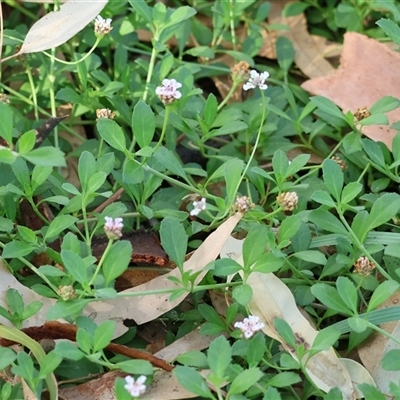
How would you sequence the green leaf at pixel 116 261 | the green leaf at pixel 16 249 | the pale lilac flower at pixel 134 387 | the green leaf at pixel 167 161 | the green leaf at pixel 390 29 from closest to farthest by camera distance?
the pale lilac flower at pixel 134 387 → the green leaf at pixel 116 261 → the green leaf at pixel 16 249 → the green leaf at pixel 167 161 → the green leaf at pixel 390 29

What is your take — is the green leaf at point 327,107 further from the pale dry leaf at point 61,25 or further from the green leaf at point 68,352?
the green leaf at point 68,352

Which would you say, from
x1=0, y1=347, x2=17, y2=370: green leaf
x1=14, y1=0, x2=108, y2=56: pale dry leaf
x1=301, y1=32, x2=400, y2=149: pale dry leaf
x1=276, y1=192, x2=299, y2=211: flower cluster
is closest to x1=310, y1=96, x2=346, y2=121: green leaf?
x1=301, y1=32, x2=400, y2=149: pale dry leaf

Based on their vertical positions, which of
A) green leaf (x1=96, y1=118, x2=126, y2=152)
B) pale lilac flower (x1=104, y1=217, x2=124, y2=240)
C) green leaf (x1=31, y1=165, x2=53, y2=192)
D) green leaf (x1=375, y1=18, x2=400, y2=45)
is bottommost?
green leaf (x1=31, y1=165, x2=53, y2=192)

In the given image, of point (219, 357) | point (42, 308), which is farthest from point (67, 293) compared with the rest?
point (219, 357)

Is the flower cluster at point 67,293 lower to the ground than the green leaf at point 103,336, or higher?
higher

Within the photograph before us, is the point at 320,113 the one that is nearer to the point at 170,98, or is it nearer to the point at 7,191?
the point at 170,98

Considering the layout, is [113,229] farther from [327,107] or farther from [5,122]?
[327,107]

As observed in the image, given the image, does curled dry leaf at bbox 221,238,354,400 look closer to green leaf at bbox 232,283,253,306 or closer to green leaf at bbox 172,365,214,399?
green leaf at bbox 232,283,253,306

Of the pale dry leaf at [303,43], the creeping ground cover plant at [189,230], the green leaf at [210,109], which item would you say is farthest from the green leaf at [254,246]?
the pale dry leaf at [303,43]
